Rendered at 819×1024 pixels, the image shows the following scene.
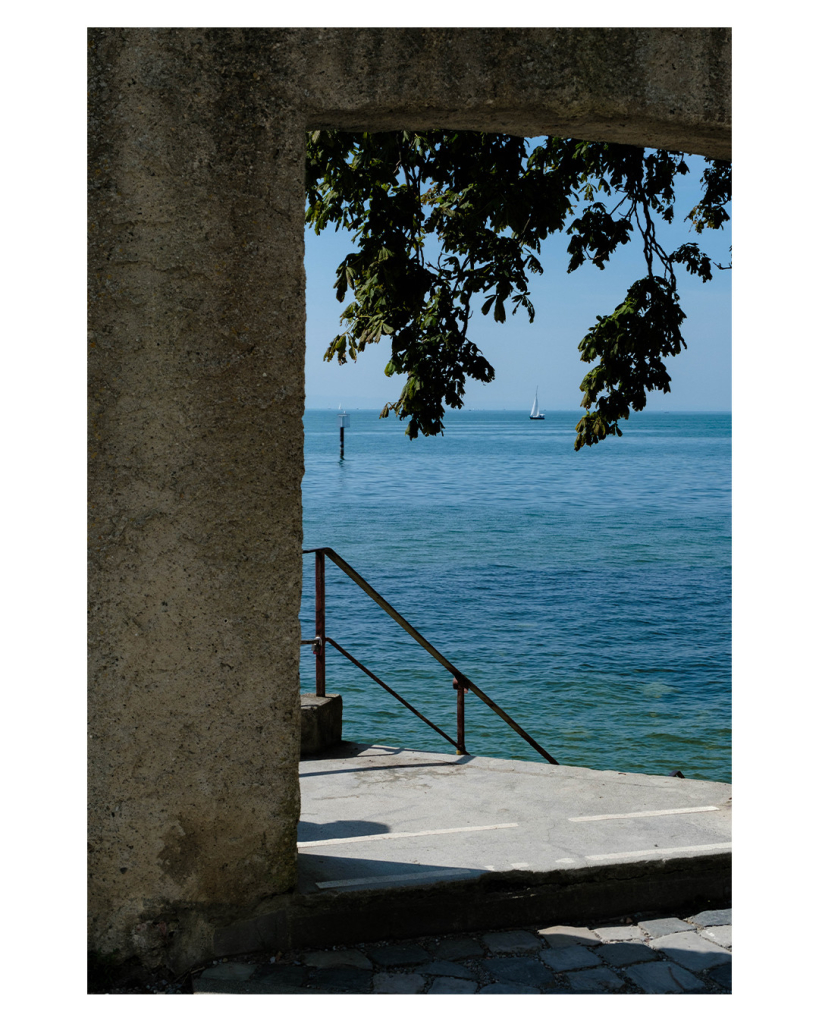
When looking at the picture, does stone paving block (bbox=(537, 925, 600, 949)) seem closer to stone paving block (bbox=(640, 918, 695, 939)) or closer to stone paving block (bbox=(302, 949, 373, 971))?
stone paving block (bbox=(640, 918, 695, 939))

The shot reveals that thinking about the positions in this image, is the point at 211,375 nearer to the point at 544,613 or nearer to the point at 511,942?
the point at 511,942

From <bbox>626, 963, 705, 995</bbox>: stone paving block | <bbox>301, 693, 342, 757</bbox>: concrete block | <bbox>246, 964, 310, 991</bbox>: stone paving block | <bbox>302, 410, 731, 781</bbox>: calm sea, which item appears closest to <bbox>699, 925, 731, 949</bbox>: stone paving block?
<bbox>626, 963, 705, 995</bbox>: stone paving block

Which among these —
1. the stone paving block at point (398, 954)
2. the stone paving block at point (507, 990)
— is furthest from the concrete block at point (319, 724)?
the stone paving block at point (507, 990)

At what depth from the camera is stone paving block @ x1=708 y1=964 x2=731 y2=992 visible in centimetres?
279

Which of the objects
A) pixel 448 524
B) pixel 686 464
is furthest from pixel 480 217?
pixel 686 464

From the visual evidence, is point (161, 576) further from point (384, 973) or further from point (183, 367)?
point (384, 973)

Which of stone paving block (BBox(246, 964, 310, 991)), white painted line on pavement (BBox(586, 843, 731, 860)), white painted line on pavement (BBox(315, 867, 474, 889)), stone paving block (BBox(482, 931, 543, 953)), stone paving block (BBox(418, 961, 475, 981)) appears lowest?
stone paving block (BBox(482, 931, 543, 953))

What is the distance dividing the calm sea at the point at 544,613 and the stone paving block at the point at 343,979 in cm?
1014

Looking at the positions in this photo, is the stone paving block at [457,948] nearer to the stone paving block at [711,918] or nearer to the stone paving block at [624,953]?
the stone paving block at [624,953]

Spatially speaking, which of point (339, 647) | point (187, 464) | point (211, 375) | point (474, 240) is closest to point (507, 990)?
point (187, 464)

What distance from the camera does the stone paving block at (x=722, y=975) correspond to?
110 inches

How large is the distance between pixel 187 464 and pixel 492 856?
182cm

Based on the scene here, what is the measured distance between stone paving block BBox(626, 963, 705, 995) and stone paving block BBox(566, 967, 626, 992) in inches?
2.5

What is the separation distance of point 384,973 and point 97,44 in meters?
2.95
